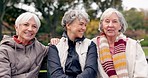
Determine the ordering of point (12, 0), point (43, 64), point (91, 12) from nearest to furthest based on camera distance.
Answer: point (43, 64)
point (12, 0)
point (91, 12)

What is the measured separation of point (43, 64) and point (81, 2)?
28757 millimetres

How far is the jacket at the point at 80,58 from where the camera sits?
314 cm

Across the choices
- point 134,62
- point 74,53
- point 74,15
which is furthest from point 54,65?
point 134,62

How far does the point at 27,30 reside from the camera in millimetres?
3174

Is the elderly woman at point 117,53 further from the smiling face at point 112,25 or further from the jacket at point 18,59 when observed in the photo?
the jacket at point 18,59

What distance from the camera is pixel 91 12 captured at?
114 ft

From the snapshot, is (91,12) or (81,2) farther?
(91,12)

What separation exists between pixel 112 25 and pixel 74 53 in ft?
1.74

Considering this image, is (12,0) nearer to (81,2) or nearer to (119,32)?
(81,2)

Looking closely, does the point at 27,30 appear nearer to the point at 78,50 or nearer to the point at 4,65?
the point at 4,65

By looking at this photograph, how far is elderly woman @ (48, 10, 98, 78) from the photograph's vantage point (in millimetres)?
3170

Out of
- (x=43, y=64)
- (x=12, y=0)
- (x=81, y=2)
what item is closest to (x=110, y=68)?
(x=43, y=64)

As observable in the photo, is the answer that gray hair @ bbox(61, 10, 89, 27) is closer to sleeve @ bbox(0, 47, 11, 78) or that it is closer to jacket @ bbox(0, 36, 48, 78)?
jacket @ bbox(0, 36, 48, 78)

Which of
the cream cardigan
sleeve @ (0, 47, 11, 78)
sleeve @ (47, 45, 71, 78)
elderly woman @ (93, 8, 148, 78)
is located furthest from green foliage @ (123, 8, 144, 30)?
sleeve @ (0, 47, 11, 78)
